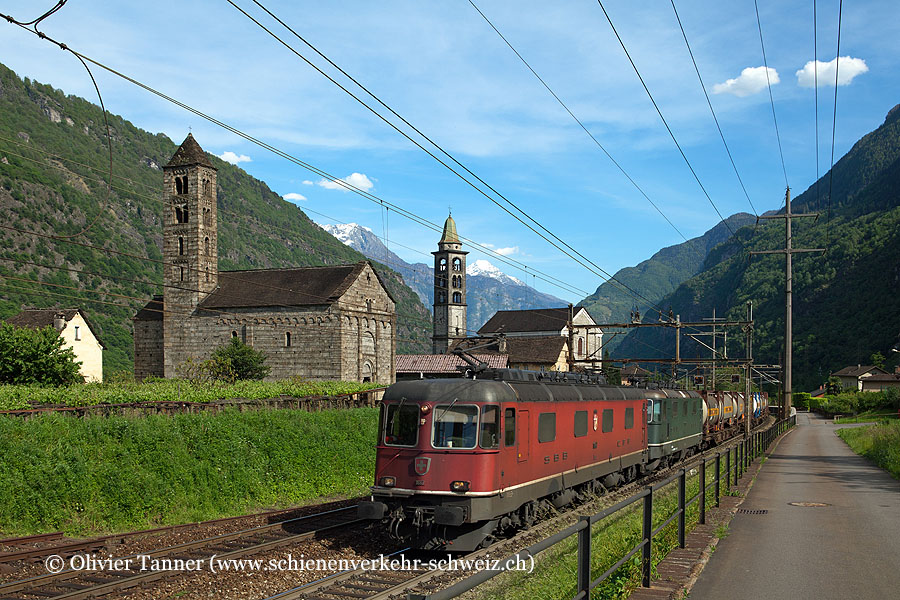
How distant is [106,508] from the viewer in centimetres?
1576

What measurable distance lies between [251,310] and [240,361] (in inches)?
236

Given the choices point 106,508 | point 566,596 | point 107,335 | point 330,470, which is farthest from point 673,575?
point 107,335

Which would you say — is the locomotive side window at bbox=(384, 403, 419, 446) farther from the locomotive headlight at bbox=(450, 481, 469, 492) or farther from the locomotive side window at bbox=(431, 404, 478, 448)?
the locomotive headlight at bbox=(450, 481, 469, 492)

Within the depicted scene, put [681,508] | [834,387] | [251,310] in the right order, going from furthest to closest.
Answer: [834,387], [251,310], [681,508]

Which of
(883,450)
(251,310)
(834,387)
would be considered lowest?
(834,387)

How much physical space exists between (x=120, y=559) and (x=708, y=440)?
3107 cm

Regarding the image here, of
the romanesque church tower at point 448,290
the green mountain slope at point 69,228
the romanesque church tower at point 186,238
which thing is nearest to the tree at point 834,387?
the romanesque church tower at point 448,290

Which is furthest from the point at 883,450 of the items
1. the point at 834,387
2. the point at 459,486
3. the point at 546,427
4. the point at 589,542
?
the point at 834,387

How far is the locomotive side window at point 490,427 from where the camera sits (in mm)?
13008

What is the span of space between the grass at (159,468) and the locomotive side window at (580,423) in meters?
8.13

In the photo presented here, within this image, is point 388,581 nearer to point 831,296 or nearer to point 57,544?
point 57,544

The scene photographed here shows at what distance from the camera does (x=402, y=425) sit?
1374 cm

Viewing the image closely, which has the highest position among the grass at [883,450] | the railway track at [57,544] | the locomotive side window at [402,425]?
the locomotive side window at [402,425]

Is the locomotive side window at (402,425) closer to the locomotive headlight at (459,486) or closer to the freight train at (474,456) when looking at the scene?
the freight train at (474,456)
